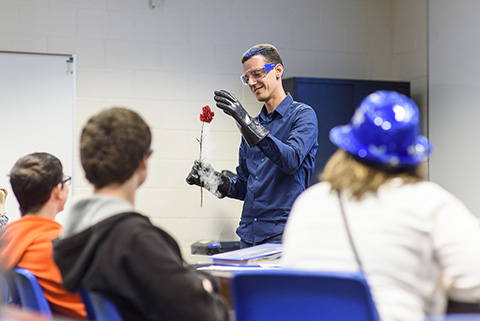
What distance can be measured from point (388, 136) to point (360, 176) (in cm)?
11

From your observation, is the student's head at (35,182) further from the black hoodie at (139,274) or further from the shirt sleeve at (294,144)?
the shirt sleeve at (294,144)

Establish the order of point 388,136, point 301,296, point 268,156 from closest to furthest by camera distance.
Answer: point 301,296
point 388,136
point 268,156

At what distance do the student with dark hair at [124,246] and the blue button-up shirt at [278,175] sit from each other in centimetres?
132

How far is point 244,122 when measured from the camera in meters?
2.79

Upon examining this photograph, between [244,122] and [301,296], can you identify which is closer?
[301,296]

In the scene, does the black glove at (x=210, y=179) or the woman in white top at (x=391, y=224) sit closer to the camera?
the woman in white top at (x=391, y=224)

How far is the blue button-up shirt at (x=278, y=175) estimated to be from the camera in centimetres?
290

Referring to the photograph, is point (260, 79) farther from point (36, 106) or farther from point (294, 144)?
point (36, 106)

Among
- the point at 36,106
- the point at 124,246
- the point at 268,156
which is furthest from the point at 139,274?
the point at 36,106

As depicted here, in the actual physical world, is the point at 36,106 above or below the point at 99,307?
above

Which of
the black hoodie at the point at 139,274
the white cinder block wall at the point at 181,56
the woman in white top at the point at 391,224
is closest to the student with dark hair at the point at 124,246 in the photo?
the black hoodie at the point at 139,274

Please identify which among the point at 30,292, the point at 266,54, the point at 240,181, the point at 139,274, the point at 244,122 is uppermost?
the point at 266,54

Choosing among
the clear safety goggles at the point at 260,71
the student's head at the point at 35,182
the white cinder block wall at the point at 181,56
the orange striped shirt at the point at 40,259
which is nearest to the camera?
the orange striped shirt at the point at 40,259

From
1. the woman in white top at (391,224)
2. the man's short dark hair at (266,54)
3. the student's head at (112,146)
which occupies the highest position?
the man's short dark hair at (266,54)
